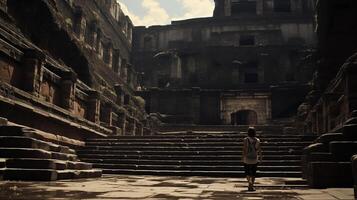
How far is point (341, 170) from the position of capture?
7.45 metres

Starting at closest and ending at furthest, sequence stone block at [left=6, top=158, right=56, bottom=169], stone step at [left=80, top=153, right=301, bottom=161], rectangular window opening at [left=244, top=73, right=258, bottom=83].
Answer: stone block at [left=6, top=158, right=56, bottom=169], stone step at [left=80, top=153, right=301, bottom=161], rectangular window opening at [left=244, top=73, right=258, bottom=83]

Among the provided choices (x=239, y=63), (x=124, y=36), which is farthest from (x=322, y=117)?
(x=124, y=36)

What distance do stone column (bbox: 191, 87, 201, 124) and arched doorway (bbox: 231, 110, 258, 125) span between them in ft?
11.0

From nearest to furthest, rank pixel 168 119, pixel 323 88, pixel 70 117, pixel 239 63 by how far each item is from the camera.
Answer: pixel 70 117, pixel 323 88, pixel 168 119, pixel 239 63

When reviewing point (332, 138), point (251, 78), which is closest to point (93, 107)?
point (332, 138)

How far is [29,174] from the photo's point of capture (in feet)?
26.5

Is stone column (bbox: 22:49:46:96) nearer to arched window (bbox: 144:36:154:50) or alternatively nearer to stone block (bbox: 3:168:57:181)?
stone block (bbox: 3:168:57:181)

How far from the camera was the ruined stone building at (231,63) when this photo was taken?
35.8 metres

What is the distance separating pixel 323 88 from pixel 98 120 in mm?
11406

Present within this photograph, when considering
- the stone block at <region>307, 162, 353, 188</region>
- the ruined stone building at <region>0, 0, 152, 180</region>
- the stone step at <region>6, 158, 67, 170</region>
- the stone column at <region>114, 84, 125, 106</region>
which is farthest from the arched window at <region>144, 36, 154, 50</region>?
the stone block at <region>307, 162, 353, 188</region>

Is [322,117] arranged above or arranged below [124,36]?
below

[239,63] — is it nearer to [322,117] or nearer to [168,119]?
[168,119]

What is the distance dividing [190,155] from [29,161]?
22.4 ft

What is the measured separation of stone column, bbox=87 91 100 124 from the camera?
1989cm
